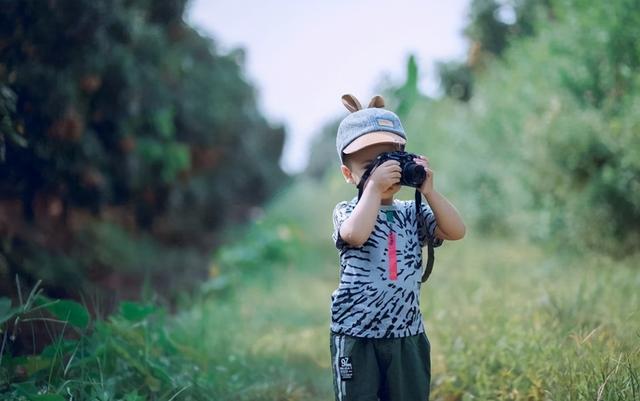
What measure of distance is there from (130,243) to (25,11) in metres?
7.19

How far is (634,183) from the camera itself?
20.1ft

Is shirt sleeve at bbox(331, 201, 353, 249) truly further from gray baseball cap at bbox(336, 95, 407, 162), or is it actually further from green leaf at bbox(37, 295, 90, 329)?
green leaf at bbox(37, 295, 90, 329)

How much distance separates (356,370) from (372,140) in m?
0.90

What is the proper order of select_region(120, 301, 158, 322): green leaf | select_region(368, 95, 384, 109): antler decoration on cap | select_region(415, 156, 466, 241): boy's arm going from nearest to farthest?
select_region(415, 156, 466, 241): boy's arm < select_region(368, 95, 384, 109): antler decoration on cap < select_region(120, 301, 158, 322): green leaf

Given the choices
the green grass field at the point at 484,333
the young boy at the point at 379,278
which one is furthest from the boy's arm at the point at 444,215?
the green grass field at the point at 484,333

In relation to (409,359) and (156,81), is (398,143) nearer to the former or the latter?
(409,359)

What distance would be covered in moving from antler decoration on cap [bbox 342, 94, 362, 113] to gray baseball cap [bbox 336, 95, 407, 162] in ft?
0.48

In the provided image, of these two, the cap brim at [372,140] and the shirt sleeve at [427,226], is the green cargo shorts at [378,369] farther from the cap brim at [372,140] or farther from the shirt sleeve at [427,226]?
the cap brim at [372,140]

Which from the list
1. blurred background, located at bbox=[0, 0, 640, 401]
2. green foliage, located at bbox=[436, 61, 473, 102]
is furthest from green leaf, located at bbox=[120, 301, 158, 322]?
green foliage, located at bbox=[436, 61, 473, 102]

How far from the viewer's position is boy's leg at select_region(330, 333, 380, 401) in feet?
8.15

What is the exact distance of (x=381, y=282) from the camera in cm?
253

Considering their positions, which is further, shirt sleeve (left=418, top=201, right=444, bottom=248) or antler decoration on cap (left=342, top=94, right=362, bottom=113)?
Answer: antler decoration on cap (left=342, top=94, right=362, bottom=113)

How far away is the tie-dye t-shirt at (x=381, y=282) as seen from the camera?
99.0 inches

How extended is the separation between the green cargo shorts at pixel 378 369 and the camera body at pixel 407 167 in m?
0.62
